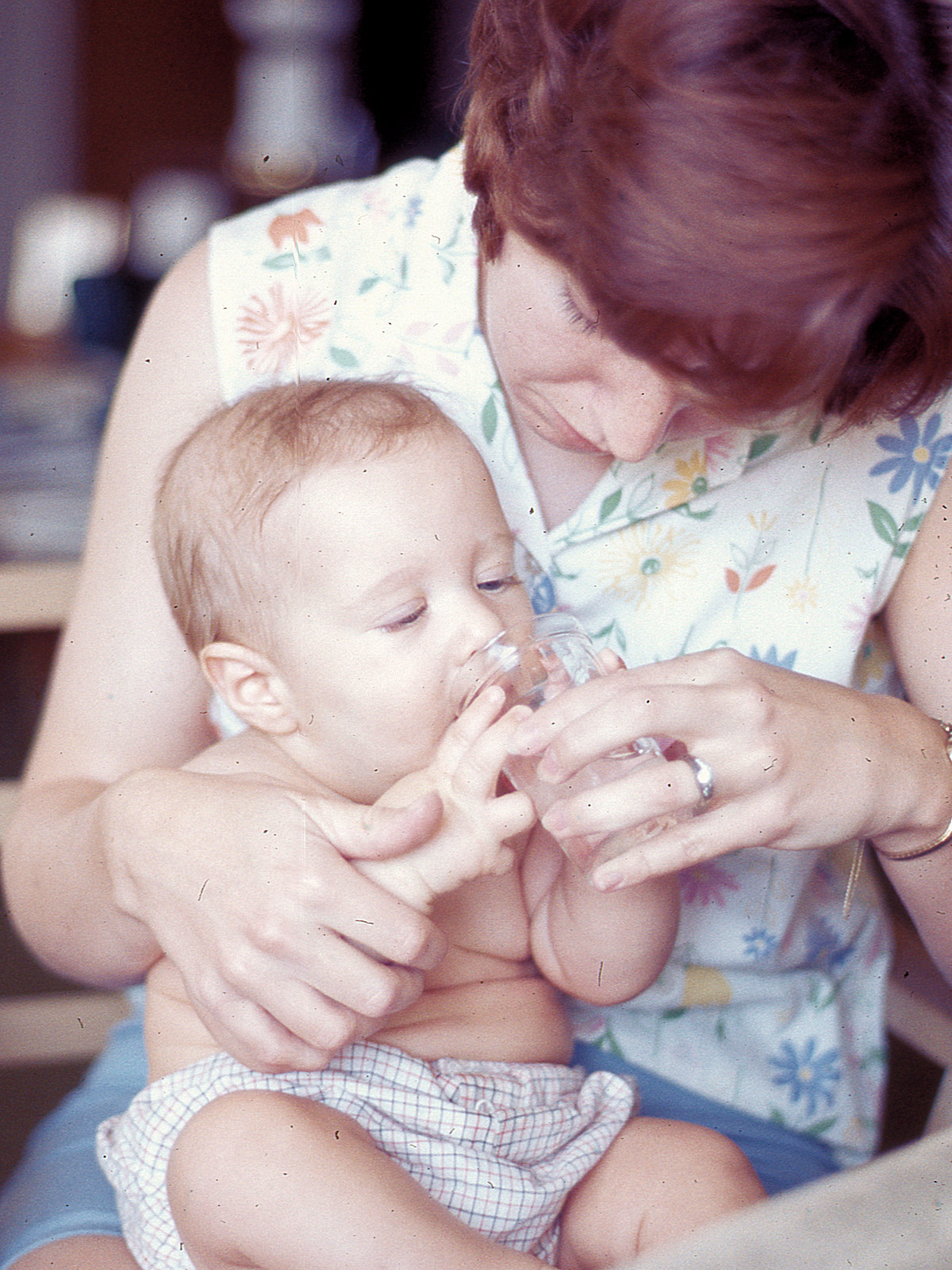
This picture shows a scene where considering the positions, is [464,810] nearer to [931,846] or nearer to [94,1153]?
[931,846]

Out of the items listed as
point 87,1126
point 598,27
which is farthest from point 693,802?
point 87,1126

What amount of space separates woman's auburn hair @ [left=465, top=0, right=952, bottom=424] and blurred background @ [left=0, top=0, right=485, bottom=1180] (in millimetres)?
190

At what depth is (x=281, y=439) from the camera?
544 mm

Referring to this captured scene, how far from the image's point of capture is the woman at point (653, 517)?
1.43 feet

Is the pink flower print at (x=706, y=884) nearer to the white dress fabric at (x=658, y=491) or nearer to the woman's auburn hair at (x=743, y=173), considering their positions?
the white dress fabric at (x=658, y=491)

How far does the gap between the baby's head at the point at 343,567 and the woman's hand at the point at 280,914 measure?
0.15 ft

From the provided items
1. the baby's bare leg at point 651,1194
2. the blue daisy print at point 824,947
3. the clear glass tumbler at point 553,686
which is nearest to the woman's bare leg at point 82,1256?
the baby's bare leg at point 651,1194

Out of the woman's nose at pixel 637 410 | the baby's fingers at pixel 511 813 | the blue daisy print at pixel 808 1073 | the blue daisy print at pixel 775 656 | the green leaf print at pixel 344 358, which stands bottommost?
the blue daisy print at pixel 808 1073

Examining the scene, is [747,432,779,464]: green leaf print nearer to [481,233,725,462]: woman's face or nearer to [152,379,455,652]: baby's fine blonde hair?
[481,233,725,462]: woman's face

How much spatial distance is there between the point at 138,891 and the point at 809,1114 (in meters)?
0.47

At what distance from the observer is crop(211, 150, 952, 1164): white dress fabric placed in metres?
0.66

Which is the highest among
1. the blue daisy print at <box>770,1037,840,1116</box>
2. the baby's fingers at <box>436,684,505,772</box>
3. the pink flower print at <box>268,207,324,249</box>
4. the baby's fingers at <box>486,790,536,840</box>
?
the pink flower print at <box>268,207,324,249</box>

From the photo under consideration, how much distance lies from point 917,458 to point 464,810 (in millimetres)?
365

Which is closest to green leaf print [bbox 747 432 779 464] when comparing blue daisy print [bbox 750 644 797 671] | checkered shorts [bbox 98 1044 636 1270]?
blue daisy print [bbox 750 644 797 671]
